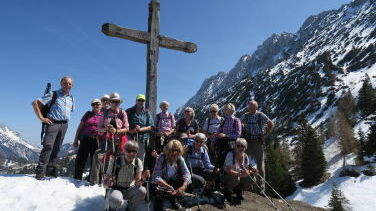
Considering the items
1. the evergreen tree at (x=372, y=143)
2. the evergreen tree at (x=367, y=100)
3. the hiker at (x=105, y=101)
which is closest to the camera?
the hiker at (x=105, y=101)

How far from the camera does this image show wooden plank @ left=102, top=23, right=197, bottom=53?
8.49 m

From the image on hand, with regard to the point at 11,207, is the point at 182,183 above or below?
→ above

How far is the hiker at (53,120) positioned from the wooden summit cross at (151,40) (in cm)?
197

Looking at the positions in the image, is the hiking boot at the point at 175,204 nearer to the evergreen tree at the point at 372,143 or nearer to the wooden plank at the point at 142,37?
the wooden plank at the point at 142,37

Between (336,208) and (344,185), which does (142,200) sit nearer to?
(336,208)

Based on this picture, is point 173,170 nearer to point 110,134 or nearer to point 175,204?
point 175,204

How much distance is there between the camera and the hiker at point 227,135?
8.51m

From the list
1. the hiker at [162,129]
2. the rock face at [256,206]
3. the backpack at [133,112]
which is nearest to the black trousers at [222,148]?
the rock face at [256,206]

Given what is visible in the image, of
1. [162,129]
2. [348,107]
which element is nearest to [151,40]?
[162,129]

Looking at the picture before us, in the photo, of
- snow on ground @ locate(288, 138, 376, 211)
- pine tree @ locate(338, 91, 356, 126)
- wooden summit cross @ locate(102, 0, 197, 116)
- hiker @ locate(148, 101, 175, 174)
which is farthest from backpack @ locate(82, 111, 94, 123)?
pine tree @ locate(338, 91, 356, 126)

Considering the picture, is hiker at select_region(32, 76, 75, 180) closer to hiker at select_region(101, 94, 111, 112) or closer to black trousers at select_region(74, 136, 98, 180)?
black trousers at select_region(74, 136, 98, 180)

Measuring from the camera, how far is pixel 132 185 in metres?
6.26

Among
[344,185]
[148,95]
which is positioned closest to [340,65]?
[344,185]

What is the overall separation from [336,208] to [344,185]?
1994 cm
